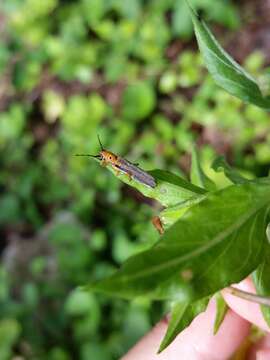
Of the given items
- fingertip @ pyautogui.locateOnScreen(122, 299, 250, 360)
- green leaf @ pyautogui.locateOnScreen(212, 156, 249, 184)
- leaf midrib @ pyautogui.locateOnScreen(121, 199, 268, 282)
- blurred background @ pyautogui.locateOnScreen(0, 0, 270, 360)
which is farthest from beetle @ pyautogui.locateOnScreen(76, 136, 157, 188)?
blurred background @ pyautogui.locateOnScreen(0, 0, 270, 360)

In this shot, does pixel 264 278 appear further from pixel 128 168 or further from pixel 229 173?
pixel 128 168

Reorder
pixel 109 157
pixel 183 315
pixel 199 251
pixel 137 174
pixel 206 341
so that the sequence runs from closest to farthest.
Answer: pixel 199 251 → pixel 183 315 → pixel 137 174 → pixel 109 157 → pixel 206 341

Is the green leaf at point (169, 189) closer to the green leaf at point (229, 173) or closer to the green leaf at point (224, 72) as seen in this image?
the green leaf at point (229, 173)

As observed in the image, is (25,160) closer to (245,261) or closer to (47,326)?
(47,326)

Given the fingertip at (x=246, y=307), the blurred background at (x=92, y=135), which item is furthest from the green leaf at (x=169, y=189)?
the blurred background at (x=92, y=135)

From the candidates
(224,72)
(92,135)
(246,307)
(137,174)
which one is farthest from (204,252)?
(92,135)

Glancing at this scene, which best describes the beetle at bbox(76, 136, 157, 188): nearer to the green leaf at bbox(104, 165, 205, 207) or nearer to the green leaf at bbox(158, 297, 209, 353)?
the green leaf at bbox(104, 165, 205, 207)

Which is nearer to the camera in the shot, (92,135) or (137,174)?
(137,174)
